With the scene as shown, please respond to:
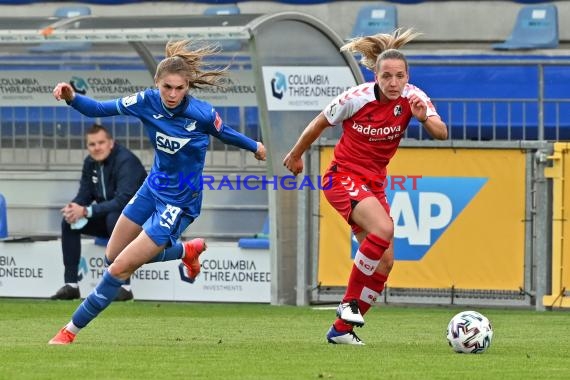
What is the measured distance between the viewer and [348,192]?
31.5ft

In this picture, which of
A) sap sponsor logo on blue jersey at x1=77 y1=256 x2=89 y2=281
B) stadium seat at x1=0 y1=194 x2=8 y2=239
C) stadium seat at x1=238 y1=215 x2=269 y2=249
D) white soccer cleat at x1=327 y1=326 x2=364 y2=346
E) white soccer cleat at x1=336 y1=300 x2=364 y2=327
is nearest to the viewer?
white soccer cleat at x1=336 y1=300 x2=364 y2=327

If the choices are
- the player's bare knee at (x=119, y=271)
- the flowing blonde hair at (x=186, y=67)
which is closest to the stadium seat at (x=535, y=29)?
the flowing blonde hair at (x=186, y=67)

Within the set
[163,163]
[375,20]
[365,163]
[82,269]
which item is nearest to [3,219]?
[82,269]

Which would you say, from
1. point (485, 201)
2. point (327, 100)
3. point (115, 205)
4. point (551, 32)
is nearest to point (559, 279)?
point (485, 201)

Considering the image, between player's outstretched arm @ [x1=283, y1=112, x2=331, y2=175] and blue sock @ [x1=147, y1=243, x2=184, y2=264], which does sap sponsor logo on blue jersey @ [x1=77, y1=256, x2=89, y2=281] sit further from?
player's outstretched arm @ [x1=283, y1=112, x2=331, y2=175]

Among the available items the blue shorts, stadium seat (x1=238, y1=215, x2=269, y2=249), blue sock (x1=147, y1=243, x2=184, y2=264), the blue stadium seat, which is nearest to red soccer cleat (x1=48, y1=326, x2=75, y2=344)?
the blue shorts

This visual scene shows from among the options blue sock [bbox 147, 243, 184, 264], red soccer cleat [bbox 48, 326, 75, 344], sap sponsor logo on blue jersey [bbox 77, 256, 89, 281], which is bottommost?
sap sponsor logo on blue jersey [bbox 77, 256, 89, 281]

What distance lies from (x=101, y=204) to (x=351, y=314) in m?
5.72

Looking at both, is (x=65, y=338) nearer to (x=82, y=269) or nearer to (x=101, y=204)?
(x=101, y=204)

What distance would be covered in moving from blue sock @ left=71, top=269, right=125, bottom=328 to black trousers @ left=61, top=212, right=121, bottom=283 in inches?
211

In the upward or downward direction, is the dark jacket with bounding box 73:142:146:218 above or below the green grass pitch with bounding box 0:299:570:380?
above

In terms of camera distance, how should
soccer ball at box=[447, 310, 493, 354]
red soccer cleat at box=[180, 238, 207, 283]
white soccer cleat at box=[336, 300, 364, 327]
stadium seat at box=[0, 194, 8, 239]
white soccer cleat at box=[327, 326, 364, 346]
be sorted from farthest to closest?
stadium seat at box=[0, 194, 8, 239] < red soccer cleat at box=[180, 238, 207, 283] < white soccer cleat at box=[327, 326, 364, 346] < white soccer cleat at box=[336, 300, 364, 327] < soccer ball at box=[447, 310, 493, 354]

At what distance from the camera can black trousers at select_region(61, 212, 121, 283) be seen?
14709 mm

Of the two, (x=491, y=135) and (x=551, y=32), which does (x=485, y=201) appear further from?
(x=551, y=32)
